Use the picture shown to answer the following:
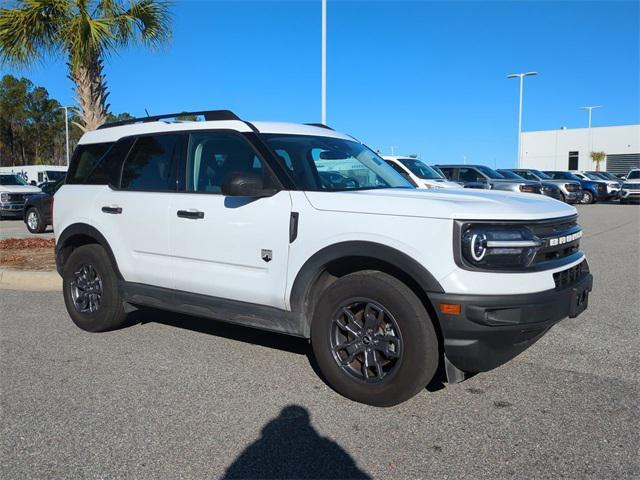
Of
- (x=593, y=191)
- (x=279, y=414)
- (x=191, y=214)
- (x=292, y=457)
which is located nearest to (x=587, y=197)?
(x=593, y=191)

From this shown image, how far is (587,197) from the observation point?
28.5 metres

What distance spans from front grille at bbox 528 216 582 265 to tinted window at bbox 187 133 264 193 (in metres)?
2.09

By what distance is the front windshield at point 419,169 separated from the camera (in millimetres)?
13992

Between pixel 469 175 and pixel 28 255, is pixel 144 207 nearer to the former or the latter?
pixel 28 255

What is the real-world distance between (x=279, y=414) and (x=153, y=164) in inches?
101

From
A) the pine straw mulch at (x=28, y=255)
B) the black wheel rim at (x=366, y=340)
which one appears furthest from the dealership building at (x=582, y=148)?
the black wheel rim at (x=366, y=340)

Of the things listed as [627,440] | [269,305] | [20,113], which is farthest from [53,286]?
[20,113]

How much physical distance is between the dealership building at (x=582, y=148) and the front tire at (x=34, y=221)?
5966 cm

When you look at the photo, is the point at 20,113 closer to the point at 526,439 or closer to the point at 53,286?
the point at 53,286

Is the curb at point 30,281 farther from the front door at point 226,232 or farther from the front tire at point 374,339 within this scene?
the front tire at point 374,339

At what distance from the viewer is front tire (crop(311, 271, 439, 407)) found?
3494mm

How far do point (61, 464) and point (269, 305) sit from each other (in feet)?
5.45

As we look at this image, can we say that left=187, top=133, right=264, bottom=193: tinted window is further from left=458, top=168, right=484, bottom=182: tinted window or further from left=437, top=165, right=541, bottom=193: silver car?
left=458, top=168, right=484, bottom=182: tinted window

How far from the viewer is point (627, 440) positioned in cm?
324
